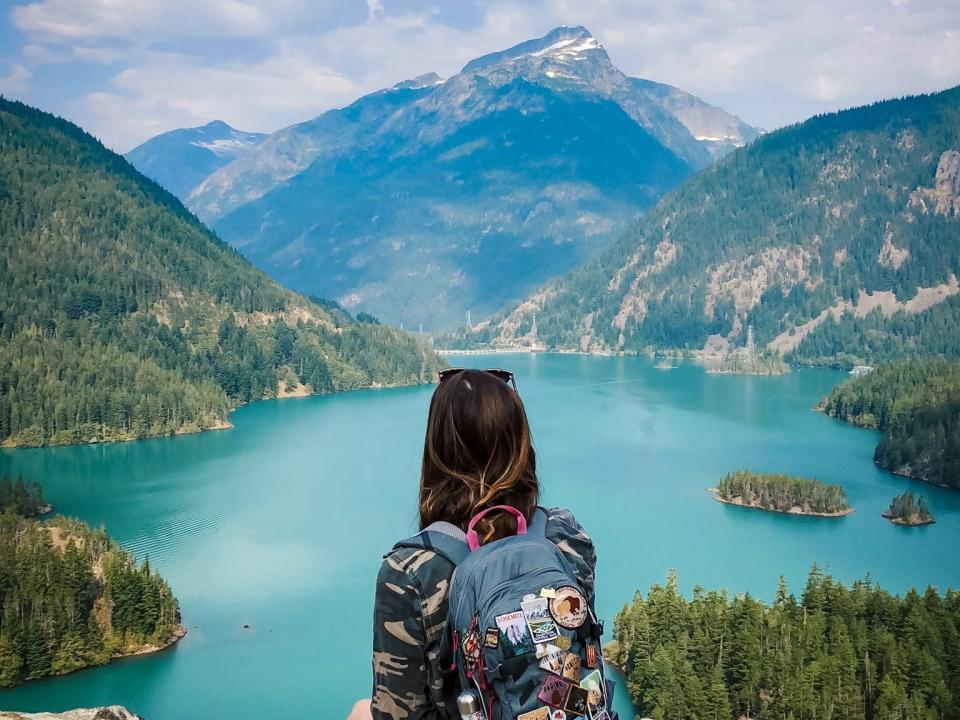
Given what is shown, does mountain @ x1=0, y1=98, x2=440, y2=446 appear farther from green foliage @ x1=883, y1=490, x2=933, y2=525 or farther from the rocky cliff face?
the rocky cliff face

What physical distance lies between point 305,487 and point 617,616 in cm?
3018

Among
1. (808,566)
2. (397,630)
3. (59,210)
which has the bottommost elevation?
(808,566)

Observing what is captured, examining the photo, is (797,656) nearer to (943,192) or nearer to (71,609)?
(71,609)

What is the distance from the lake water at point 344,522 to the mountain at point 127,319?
6.01 m

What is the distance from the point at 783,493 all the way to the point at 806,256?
432ft

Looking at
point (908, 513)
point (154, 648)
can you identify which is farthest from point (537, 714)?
point (908, 513)

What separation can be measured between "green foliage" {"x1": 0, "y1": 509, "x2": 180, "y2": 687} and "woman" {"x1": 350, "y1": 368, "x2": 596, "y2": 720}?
30189mm

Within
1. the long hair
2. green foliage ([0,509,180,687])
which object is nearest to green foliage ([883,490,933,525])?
green foliage ([0,509,180,687])

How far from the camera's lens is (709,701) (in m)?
25.3

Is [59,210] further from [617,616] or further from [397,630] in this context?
[397,630]

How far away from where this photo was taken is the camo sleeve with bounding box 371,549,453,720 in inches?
120

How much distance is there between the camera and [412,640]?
3.09m

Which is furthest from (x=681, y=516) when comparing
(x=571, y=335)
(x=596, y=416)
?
(x=571, y=335)

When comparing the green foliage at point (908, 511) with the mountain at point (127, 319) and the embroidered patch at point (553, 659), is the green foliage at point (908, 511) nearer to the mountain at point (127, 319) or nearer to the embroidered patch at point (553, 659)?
the embroidered patch at point (553, 659)
